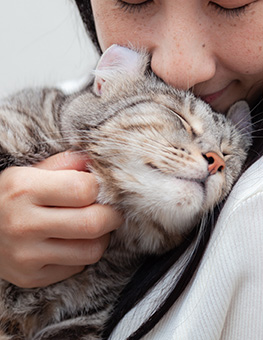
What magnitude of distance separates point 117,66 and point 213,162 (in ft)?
1.28

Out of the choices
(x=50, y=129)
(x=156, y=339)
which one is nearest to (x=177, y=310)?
(x=156, y=339)

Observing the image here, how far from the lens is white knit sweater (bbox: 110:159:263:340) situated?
0.85 metres

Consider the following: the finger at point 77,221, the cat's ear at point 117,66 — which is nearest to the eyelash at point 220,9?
the cat's ear at point 117,66

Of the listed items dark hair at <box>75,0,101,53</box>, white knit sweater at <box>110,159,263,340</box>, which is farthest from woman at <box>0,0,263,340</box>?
dark hair at <box>75,0,101,53</box>

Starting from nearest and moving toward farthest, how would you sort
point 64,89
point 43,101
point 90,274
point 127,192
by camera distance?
1. point 127,192
2. point 90,274
3. point 43,101
4. point 64,89

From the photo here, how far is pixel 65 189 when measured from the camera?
978 mm

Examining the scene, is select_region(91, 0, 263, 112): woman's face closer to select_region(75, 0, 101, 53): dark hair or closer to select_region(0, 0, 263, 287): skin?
select_region(0, 0, 263, 287): skin

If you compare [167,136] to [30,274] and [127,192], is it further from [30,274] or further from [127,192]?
[30,274]

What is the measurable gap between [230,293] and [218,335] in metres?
0.09

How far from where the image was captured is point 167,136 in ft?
3.21

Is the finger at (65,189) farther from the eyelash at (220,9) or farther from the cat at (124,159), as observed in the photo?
the eyelash at (220,9)

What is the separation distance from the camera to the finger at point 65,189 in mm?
971

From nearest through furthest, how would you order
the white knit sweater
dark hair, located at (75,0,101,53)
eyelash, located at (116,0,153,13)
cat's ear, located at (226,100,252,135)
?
the white knit sweater < eyelash, located at (116,0,153,13) < cat's ear, located at (226,100,252,135) < dark hair, located at (75,0,101,53)

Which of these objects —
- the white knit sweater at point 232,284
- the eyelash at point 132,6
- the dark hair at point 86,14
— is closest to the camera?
the white knit sweater at point 232,284
